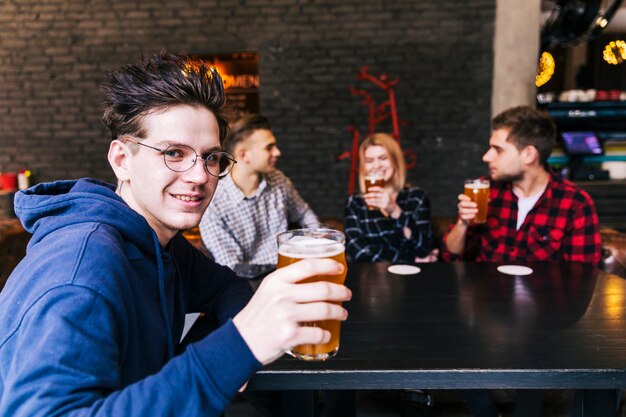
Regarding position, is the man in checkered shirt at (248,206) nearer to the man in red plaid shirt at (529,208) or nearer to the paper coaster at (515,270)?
the man in red plaid shirt at (529,208)

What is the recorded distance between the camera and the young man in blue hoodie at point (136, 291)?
0.65m

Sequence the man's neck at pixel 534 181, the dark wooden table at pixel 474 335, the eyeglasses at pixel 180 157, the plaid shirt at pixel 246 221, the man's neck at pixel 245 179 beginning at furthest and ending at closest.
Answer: the man's neck at pixel 245 179 < the plaid shirt at pixel 246 221 < the man's neck at pixel 534 181 < the dark wooden table at pixel 474 335 < the eyeglasses at pixel 180 157

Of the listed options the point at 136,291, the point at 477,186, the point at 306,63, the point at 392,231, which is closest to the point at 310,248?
the point at 136,291

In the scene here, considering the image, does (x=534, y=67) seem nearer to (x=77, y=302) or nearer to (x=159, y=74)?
(x=159, y=74)

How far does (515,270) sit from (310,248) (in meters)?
1.42

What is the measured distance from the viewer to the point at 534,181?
2.49m

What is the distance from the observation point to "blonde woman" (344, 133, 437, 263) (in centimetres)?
255

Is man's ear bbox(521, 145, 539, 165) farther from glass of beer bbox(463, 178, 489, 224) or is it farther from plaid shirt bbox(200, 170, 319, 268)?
plaid shirt bbox(200, 170, 319, 268)

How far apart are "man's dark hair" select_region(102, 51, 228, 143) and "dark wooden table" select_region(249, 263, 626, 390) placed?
1.97ft

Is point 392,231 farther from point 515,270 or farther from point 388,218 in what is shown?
point 515,270

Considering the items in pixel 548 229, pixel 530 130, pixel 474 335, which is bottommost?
pixel 474 335

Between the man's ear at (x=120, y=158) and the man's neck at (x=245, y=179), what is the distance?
5.76 ft

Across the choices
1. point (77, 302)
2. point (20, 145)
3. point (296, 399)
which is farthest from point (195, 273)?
point (20, 145)

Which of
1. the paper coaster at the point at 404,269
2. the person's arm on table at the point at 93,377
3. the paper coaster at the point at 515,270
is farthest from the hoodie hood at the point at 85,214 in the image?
the paper coaster at the point at 515,270
